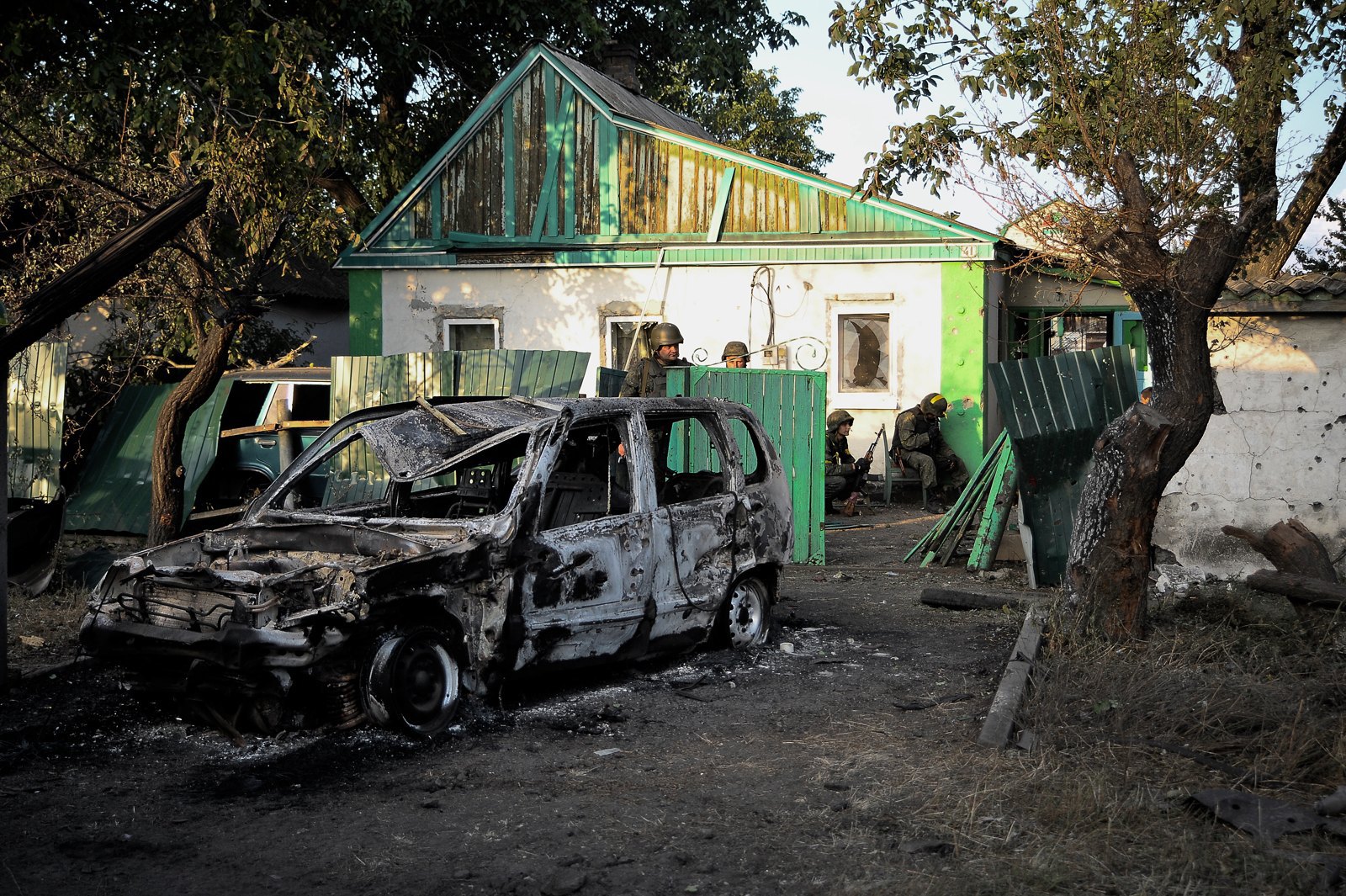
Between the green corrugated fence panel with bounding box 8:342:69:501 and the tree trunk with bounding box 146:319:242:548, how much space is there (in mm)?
2398

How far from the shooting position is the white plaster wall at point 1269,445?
363 inches

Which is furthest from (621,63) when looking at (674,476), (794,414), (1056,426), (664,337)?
(674,476)

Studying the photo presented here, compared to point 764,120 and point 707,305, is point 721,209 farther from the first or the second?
point 764,120

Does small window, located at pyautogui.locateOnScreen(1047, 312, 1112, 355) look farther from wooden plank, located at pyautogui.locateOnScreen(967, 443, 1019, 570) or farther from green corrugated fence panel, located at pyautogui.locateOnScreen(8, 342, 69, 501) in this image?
green corrugated fence panel, located at pyautogui.locateOnScreen(8, 342, 69, 501)

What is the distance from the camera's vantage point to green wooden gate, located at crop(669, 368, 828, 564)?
36.4 ft

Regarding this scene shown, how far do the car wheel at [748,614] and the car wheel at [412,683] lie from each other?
2186 mm

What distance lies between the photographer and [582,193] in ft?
57.7

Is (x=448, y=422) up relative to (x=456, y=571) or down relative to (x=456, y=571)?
up

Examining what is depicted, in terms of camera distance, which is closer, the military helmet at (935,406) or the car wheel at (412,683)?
the car wheel at (412,683)

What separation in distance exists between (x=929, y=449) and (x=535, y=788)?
11.7 metres

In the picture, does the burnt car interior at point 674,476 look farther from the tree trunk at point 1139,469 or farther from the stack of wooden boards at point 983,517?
the stack of wooden boards at point 983,517

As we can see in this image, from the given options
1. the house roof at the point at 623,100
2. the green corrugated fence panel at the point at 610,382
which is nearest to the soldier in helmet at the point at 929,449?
the house roof at the point at 623,100

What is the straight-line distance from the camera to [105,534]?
1281 cm

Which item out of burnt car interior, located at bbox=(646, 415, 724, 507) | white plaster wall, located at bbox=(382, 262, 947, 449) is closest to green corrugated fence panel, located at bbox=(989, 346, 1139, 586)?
Answer: burnt car interior, located at bbox=(646, 415, 724, 507)
